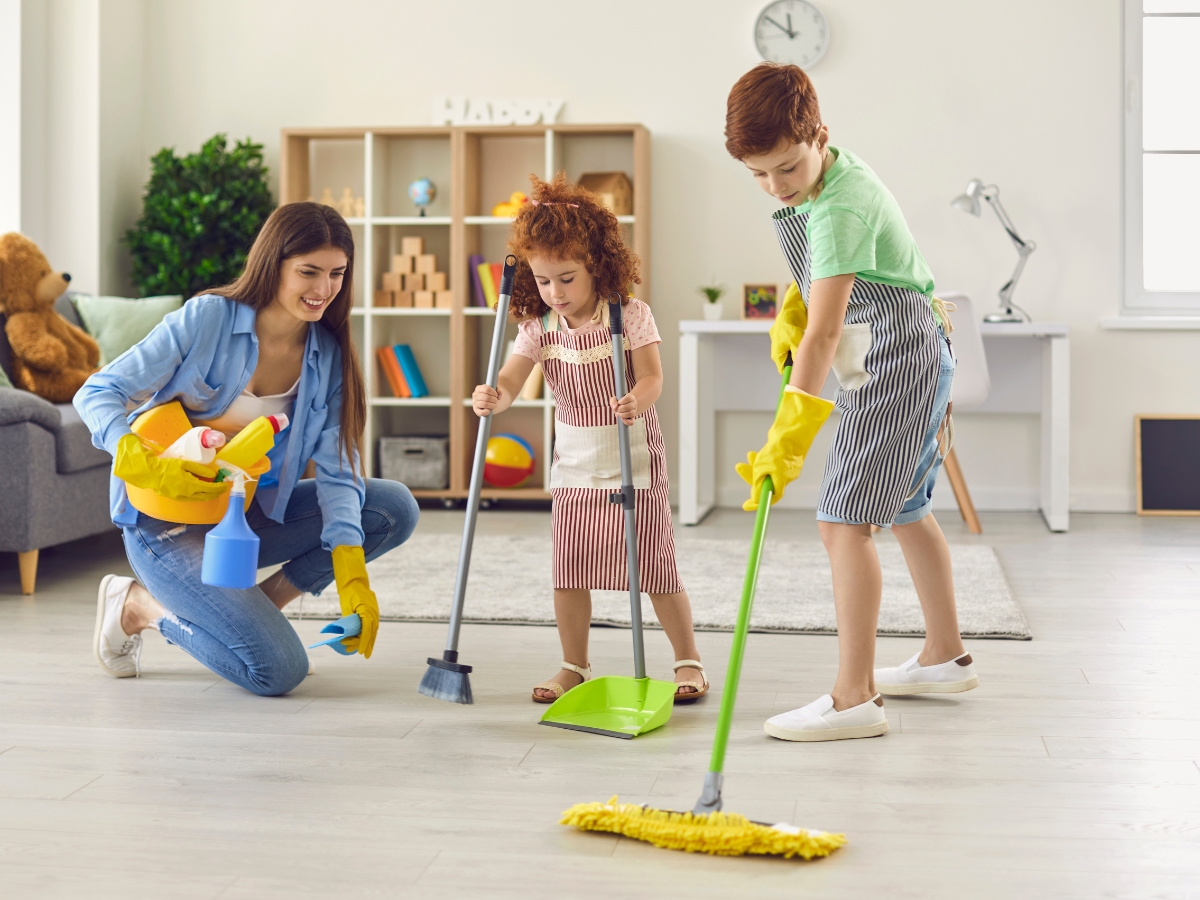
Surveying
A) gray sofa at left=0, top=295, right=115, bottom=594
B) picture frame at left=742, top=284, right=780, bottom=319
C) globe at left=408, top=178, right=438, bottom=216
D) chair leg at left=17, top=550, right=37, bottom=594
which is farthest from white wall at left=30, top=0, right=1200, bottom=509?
chair leg at left=17, top=550, right=37, bottom=594

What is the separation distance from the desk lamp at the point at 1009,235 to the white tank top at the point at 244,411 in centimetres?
293

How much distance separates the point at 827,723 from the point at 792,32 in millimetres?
3445

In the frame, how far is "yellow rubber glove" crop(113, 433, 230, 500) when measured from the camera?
6.18 ft

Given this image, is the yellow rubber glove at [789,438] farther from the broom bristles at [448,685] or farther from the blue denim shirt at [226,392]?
the blue denim shirt at [226,392]

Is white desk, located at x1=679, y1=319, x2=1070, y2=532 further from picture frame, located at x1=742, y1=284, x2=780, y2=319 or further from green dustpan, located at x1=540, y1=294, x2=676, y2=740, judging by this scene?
green dustpan, located at x1=540, y1=294, x2=676, y2=740

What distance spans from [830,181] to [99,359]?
277 centimetres

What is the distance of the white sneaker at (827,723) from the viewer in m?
1.83

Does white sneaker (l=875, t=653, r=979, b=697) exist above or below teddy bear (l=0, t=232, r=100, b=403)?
below

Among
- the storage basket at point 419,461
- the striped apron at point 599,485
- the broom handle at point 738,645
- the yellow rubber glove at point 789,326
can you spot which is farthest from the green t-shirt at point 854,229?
the storage basket at point 419,461

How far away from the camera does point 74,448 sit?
3117mm

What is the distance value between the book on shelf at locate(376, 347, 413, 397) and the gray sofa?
1.61m

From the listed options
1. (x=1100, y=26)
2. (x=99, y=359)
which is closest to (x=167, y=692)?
(x=99, y=359)

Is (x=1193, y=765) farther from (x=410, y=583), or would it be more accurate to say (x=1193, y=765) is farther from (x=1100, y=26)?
(x=1100, y=26)

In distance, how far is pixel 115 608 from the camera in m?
2.17
